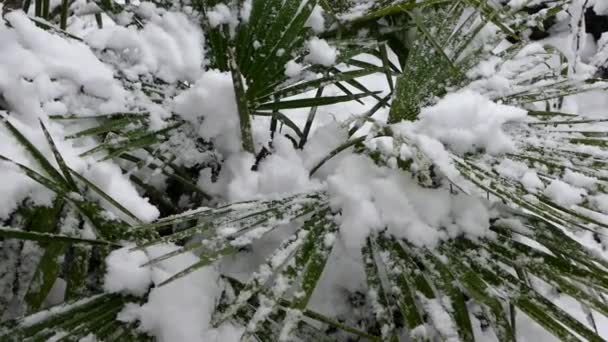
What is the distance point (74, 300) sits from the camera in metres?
0.61

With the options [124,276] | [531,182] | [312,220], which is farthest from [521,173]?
[124,276]

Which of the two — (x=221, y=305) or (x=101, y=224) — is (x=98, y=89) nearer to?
(x=101, y=224)

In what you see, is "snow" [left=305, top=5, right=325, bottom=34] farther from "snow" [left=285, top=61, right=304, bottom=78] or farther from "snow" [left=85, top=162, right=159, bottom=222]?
"snow" [left=85, top=162, right=159, bottom=222]

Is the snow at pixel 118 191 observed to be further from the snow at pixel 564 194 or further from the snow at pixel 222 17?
the snow at pixel 564 194

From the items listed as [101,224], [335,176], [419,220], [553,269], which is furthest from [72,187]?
[553,269]

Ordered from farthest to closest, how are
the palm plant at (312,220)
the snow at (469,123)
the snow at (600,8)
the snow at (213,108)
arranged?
the snow at (600,8), the snow at (213,108), the snow at (469,123), the palm plant at (312,220)

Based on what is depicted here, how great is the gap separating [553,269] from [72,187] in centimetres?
59

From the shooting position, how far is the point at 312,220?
650mm

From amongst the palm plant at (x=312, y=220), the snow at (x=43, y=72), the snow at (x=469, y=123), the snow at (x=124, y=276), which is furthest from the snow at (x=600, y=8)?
the snow at (x=124, y=276)

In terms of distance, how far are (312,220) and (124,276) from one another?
0.25 m

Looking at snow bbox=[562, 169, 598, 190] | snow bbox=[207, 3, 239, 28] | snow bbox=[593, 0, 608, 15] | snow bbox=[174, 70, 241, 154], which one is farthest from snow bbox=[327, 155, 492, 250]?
snow bbox=[593, 0, 608, 15]

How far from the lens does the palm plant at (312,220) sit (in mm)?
562

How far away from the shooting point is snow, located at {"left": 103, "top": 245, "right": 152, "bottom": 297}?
628mm

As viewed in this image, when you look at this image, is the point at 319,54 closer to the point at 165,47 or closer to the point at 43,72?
the point at 165,47
